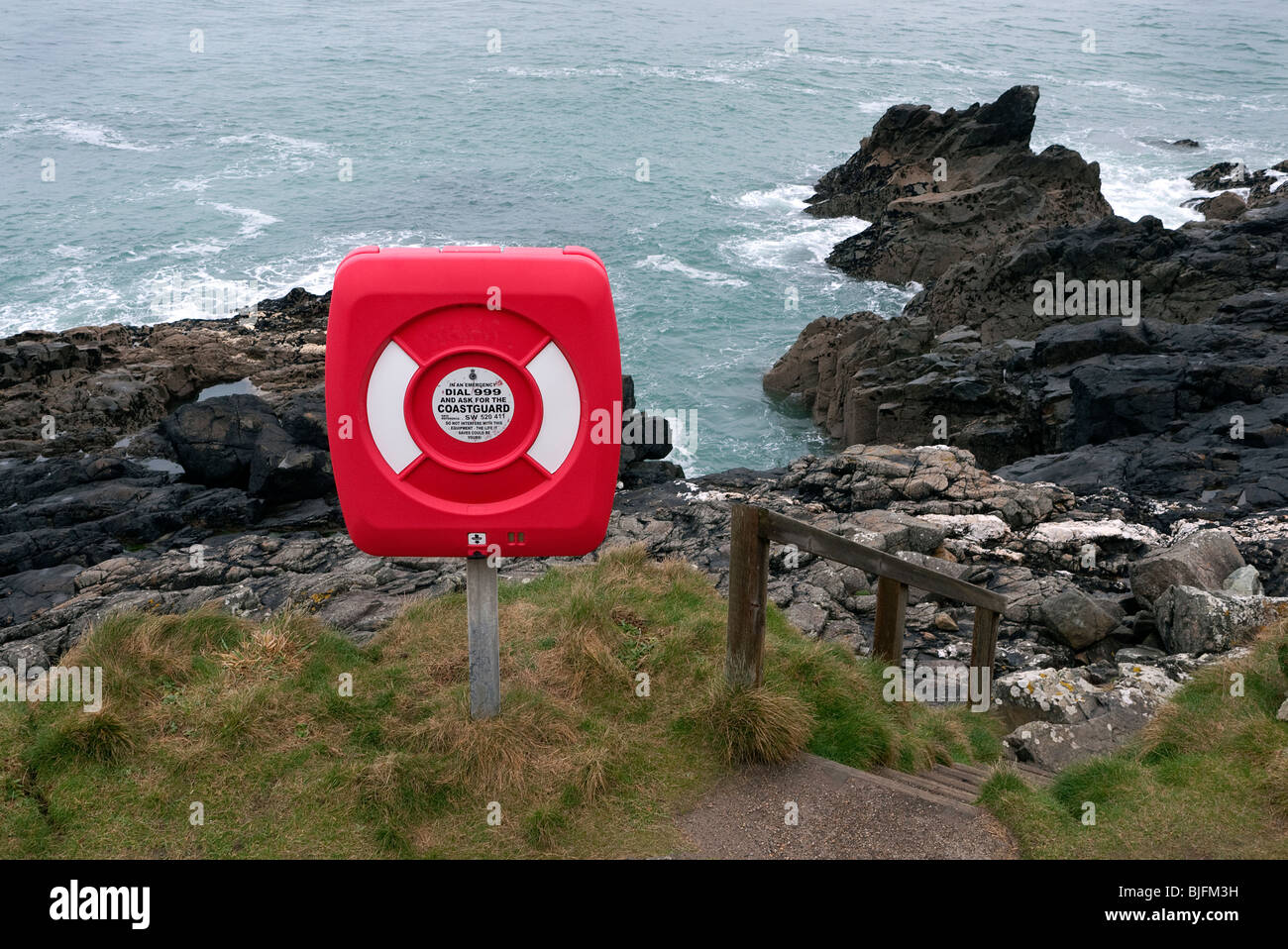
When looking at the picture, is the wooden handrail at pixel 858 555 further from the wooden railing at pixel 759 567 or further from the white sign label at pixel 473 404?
the white sign label at pixel 473 404

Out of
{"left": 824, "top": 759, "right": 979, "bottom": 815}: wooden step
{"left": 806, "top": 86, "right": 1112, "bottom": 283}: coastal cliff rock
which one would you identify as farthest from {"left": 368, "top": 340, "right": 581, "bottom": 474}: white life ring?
{"left": 806, "top": 86, "right": 1112, "bottom": 283}: coastal cliff rock

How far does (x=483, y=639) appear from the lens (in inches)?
208

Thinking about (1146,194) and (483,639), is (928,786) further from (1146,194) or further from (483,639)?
(1146,194)

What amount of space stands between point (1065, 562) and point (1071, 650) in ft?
8.34

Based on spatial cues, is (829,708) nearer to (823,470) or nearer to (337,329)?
(337,329)

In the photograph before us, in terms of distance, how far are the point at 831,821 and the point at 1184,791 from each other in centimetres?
188

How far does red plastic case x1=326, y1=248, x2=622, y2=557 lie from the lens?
457 cm

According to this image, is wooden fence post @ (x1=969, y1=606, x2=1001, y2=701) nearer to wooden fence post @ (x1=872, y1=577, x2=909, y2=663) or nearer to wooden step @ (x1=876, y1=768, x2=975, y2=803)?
wooden fence post @ (x1=872, y1=577, x2=909, y2=663)

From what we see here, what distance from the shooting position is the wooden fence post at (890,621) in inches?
268

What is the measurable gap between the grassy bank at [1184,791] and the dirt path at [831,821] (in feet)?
0.83

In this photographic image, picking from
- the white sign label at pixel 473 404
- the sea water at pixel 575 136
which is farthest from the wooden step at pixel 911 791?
the sea water at pixel 575 136

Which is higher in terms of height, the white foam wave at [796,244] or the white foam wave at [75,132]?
the white foam wave at [75,132]

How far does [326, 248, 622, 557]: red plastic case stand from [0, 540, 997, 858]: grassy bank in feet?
3.78

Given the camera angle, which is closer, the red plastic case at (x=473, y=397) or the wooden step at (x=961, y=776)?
the red plastic case at (x=473, y=397)
